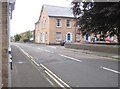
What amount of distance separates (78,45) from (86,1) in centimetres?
1048

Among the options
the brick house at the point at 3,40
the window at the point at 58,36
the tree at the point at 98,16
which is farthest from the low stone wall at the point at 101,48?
the window at the point at 58,36

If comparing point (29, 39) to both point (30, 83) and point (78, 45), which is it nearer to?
point (78, 45)

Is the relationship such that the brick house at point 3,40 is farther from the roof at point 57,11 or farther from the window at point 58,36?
the roof at point 57,11

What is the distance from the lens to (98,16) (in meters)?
26.4

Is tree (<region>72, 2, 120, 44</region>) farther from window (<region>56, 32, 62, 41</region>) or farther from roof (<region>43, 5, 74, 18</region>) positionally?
roof (<region>43, 5, 74, 18</region>)

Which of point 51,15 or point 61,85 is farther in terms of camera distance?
point 51,15

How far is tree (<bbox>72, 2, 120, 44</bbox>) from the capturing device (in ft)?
75.9

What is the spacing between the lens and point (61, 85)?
9.60 meters

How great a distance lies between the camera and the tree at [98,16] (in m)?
23.1

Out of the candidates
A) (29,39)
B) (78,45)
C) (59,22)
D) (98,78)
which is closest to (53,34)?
(59,22)

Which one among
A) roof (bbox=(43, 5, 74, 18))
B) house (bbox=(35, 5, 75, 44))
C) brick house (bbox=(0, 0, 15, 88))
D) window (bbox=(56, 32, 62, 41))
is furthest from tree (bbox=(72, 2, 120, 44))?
roof (bbox=(43, 5, 74, 18))

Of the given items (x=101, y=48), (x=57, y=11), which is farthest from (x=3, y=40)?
(x=57, y=11)

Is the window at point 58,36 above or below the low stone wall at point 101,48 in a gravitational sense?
above

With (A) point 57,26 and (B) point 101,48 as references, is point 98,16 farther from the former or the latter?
(A) point 57,26
